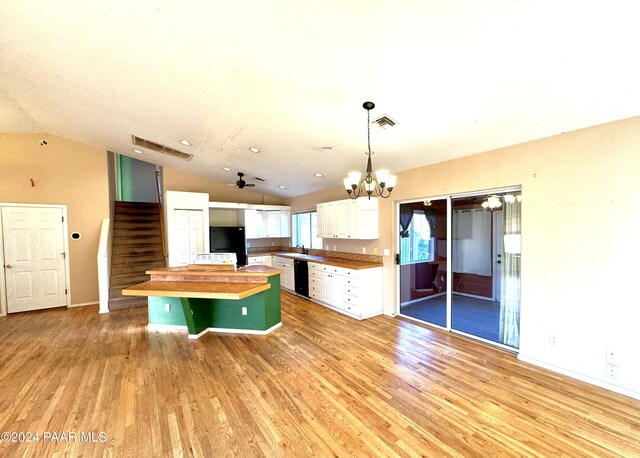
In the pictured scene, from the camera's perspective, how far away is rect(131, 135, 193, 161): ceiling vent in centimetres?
491

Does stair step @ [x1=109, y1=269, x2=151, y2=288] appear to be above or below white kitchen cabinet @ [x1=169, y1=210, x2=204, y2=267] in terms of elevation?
below

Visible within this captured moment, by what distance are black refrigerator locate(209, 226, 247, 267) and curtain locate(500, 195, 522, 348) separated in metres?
5.62

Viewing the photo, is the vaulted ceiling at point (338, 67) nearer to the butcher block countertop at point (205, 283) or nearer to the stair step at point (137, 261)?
the butcher block countertop at point (205, 283)

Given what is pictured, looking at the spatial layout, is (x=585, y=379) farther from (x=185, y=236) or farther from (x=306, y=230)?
(x=185, y=236)

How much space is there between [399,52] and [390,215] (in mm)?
2970

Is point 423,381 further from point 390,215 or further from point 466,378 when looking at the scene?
point 390,215

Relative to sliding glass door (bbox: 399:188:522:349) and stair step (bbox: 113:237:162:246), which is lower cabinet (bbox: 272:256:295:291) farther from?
stair step (bbox: 113:237:162:246)

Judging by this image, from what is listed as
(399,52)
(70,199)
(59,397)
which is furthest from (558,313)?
(70,199)

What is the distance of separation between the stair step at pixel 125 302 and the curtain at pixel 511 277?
6.48 m

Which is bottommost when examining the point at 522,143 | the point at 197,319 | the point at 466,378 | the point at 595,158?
the point at 466,378

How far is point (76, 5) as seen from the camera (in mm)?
1882

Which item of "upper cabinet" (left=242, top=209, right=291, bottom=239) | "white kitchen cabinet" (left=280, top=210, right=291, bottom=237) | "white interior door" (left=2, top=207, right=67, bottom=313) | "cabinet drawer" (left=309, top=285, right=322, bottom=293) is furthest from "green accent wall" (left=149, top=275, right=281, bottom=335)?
"white kitchen cabinet" (left=280, top=210, right=291, bottom=237)

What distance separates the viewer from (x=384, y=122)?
114 inches

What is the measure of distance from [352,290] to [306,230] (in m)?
3.02
